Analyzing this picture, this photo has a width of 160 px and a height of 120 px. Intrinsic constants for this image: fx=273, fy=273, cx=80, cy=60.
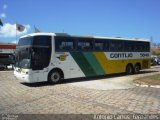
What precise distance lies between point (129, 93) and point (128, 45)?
1026 cm

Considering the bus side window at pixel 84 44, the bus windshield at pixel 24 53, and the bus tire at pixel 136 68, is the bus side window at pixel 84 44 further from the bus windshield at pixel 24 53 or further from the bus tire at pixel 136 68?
the bus tire at pixel 136 68

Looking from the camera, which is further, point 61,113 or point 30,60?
point 30,60

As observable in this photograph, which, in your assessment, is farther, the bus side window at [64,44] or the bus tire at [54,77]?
the bus side window at [64,44]

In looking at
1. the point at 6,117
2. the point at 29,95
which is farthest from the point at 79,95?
the point at 6,117

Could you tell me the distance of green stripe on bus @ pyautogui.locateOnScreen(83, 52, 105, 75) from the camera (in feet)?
62.1

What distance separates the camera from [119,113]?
8766 millimetres

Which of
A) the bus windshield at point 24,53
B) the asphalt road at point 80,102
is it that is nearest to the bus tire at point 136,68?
the bus windshield at point 24,53

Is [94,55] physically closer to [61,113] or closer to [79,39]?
[79,39]

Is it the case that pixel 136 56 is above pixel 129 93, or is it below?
above

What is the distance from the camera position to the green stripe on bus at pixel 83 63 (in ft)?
59.6

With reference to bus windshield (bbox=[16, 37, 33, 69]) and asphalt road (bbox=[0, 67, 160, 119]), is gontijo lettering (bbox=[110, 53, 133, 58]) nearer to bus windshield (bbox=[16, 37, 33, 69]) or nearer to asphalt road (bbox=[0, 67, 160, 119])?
bus windshield (bbox=[16, 37, 33, 69])

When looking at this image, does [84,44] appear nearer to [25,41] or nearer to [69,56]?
[69,56]

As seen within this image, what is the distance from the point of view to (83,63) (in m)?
18.7

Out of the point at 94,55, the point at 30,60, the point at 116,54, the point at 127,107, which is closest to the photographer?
the point at 127,107
